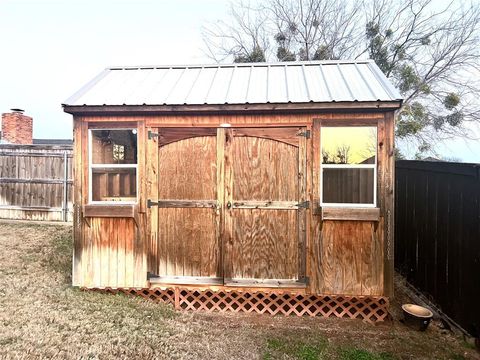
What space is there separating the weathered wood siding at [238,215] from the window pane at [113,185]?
0.57 ft

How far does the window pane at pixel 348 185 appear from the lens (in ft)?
13.8

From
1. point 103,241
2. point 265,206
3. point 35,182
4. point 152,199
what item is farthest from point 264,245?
point 35,182

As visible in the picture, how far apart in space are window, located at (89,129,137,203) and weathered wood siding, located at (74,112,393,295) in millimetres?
140

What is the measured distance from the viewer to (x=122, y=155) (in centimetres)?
459

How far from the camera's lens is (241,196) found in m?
4.41

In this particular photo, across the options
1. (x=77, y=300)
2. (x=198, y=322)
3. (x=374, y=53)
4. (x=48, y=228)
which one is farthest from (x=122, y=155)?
(x=374, y=53)

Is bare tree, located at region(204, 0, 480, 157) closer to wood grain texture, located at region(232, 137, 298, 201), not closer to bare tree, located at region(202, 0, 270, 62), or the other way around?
bare tree, located at region(202, 0, 270, 62)

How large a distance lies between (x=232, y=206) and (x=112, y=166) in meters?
1.93

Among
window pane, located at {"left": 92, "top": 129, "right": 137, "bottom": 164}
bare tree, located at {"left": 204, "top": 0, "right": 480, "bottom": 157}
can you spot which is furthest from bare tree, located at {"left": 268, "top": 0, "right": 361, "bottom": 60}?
window pane, located at {"left": 92, "top": 129, "right": 137, "bottom": 164}

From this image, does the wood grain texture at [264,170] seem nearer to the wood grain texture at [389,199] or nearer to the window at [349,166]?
the window at [349,166]

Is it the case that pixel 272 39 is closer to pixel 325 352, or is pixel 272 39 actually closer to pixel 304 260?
pixel 304 260

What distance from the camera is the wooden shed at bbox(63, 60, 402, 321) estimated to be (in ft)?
13.7

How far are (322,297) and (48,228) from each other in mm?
8571

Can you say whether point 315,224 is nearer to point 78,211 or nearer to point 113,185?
point 113,185
